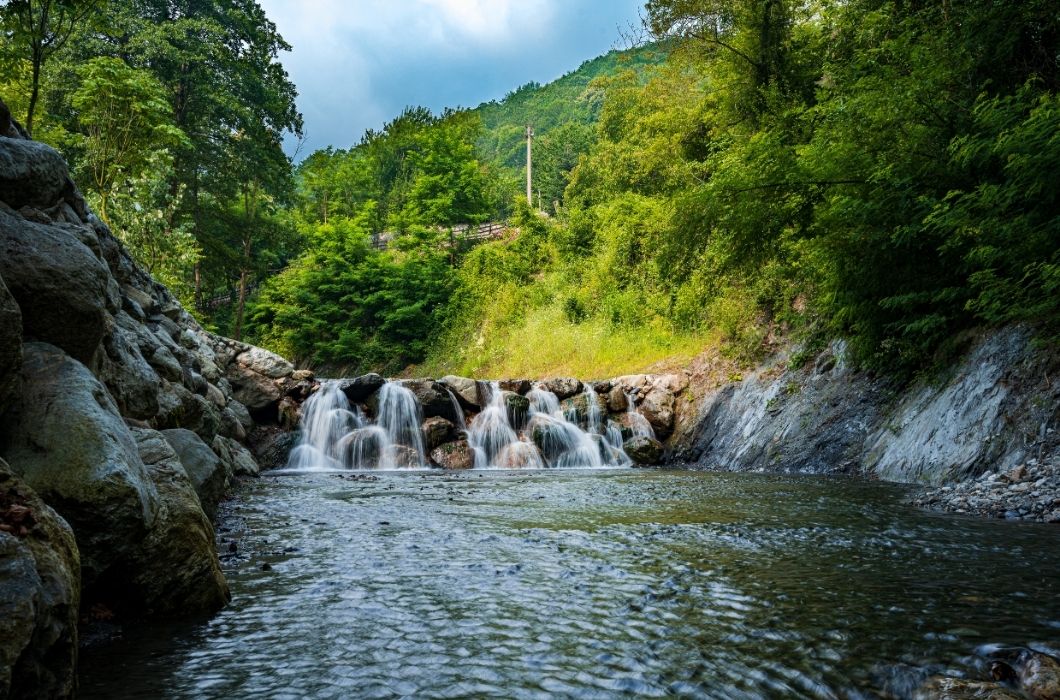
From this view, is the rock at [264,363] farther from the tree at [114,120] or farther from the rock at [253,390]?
the tree at [114,120]

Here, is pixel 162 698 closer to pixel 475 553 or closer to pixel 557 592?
pixel 557 592

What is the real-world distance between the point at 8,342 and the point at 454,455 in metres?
14.6

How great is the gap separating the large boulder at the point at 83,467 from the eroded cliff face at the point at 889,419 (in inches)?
364

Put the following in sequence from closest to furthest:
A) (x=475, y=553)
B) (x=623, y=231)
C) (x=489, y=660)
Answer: (x=489, y=660), (x=475, y=553), (x=623, y=231)

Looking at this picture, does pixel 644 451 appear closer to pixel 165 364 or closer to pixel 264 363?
pixel 264 363

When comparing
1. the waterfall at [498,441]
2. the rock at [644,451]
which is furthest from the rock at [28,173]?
the rock at [644,451]

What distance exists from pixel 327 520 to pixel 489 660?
481 centimetres

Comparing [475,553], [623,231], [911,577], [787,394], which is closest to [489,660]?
[475,553]

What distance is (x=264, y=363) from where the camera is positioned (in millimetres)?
18766

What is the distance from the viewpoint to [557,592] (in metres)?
4.39

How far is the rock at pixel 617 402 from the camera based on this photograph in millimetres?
18797

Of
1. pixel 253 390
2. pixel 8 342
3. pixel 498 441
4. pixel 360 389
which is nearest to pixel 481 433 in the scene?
pixel 498 441

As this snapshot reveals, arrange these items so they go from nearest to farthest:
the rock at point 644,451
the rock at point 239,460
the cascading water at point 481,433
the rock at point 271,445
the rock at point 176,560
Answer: the rock at point 176,560, the rock at point 239,460, the rock at point 271,445, the rock at point 644,451, the cascading water at point 481,433

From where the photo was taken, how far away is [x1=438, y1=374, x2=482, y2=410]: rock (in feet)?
62.1
